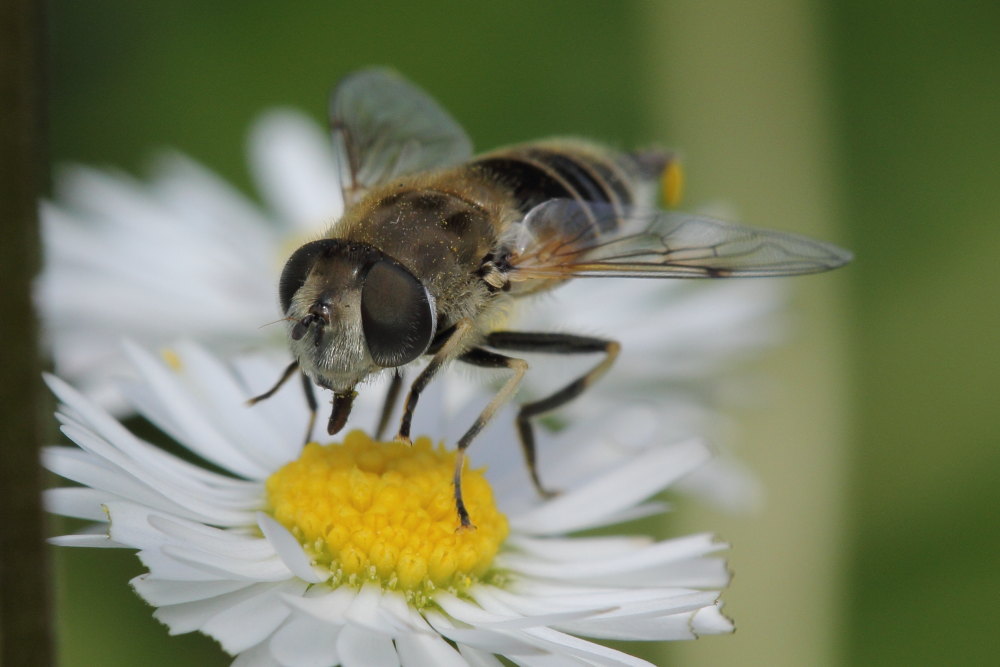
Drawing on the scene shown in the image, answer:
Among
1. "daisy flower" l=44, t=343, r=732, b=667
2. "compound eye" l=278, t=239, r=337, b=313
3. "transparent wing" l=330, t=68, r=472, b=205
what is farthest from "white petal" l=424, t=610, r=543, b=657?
"transparent wing" l=330, t=68, r=472, b=205

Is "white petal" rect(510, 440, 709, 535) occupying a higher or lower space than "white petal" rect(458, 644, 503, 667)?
higher

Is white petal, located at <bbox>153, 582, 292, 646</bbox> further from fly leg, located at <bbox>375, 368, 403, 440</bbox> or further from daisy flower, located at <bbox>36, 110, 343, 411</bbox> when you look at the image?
daisy flower, located at <bbox>36, 110, 343, 411</bbox>

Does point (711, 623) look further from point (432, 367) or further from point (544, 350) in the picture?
point (544, 350)

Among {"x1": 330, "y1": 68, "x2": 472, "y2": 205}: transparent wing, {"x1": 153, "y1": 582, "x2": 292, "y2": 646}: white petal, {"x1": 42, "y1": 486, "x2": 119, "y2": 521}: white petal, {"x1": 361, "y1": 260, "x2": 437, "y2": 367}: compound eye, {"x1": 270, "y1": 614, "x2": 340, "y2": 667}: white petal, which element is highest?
{"x1": 330, "y1": 68, "x2": 472, "y2": 205}: transparent wing

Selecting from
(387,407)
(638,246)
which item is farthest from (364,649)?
(638,246)

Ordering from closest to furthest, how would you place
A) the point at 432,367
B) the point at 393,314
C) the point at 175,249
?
the point at 393,314
the point at 432,367
the point at 175,249

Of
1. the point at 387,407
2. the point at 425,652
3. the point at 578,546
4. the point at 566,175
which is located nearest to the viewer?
the point at 425,652

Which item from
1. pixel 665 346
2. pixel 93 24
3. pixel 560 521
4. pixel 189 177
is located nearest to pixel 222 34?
pixel 93 24
